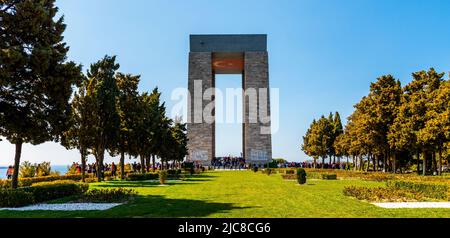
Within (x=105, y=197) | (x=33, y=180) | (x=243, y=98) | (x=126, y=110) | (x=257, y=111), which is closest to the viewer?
(x=105, y=197)

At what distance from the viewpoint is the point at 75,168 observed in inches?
1865

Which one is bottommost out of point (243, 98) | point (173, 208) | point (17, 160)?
point (173, 208)

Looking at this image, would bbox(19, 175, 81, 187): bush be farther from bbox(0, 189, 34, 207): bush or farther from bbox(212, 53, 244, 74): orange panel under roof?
bbox(212, 53, 244, 74): orange panel under roof

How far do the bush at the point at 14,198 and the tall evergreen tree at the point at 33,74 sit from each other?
9.46ft

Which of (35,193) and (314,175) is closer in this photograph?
(35,193)

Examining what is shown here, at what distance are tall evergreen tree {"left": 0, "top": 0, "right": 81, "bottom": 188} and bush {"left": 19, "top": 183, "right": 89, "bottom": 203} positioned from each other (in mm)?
2168

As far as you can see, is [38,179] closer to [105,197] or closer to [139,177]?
[139,177]

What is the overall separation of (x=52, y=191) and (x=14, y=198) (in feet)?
9.11

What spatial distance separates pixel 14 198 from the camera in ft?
54.2

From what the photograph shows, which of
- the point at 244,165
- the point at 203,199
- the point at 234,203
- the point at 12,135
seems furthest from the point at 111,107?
the point at 244,165

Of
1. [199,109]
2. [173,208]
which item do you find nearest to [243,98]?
[199,109]

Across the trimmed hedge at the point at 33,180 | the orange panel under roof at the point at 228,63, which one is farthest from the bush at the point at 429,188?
the orange panel under roof at the point at 228,63

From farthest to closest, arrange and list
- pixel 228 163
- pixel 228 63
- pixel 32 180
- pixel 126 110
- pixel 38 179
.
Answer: pixel 228 63 → pixel 228 163 → pixel 126 110 → pixel 38 179 → pixel 32 180

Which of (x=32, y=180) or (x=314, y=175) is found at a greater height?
(x=32, y=180)
